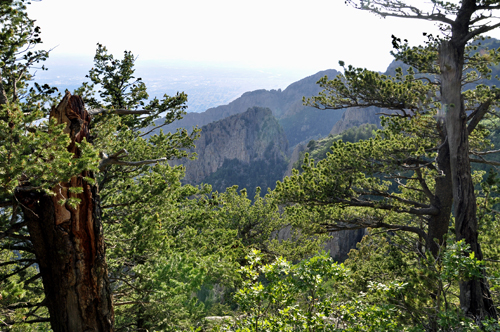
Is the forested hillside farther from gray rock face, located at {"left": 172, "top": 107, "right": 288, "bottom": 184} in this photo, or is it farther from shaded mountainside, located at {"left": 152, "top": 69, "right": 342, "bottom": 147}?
shaded mountainside, located at {"left": 152, "top": 69, "right": 342, "bottom": 147}

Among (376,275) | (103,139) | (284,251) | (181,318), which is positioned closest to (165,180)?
(103,139)

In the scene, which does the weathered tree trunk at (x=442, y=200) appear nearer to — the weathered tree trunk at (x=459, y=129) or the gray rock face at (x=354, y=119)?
the weathered tree trunk at (x=459, y=129)

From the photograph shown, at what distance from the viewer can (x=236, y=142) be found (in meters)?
114

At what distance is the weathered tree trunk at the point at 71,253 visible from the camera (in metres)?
3.46

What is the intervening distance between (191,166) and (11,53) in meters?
108

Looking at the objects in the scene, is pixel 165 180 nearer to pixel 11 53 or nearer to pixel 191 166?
pixel 11 53

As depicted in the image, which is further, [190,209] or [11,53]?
[190,209]

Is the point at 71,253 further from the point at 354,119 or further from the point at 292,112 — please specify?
the point at 292,112

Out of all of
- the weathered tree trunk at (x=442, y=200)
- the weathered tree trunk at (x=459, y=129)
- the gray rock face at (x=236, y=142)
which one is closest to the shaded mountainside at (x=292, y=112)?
the gray rock face at (x=236, y=142)

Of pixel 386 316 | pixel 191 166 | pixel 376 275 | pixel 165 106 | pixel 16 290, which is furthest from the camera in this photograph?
pixel 191 166

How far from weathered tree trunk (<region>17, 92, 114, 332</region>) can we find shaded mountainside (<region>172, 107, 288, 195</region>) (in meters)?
104

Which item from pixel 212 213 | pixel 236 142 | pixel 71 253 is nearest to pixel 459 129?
pixel 212 213

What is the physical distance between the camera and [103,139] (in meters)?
4.12

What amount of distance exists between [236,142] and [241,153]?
4.67 meters
